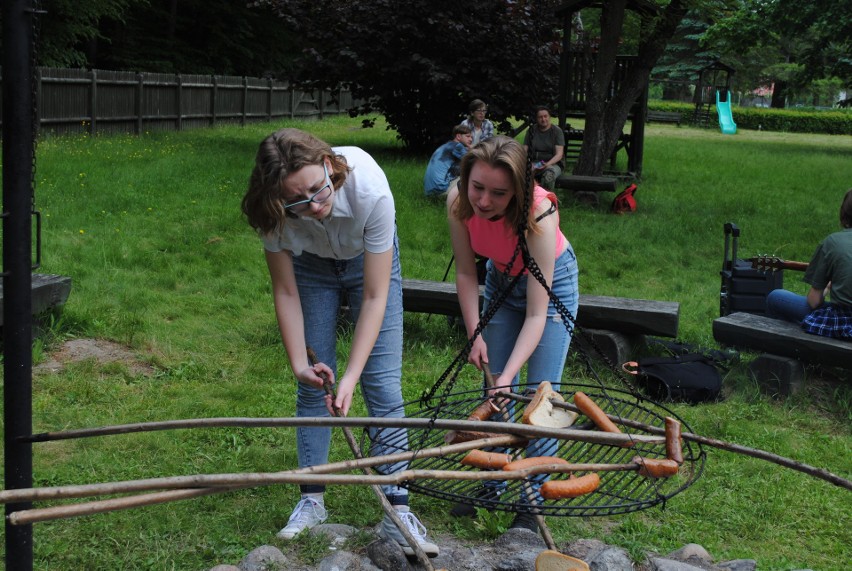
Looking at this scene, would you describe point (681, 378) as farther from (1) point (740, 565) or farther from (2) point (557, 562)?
(2) point (557, 562)

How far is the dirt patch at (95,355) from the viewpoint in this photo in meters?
5.05

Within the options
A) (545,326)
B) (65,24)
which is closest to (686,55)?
(65,24)

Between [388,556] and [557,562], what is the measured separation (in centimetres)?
54

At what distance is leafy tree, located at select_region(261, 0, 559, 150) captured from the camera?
44.7ft

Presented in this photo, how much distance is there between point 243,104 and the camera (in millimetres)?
20188

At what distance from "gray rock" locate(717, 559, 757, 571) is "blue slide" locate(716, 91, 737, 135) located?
97.2ft

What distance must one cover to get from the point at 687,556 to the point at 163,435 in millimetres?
2368

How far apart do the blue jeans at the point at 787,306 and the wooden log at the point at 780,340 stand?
0.14m

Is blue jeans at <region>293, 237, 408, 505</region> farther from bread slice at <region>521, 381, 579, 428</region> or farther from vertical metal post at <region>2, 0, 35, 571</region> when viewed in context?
vertical metal post at <region>2, 0, 35, 571</region>

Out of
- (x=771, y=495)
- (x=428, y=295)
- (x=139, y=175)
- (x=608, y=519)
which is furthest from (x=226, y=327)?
(x=139, y=175)

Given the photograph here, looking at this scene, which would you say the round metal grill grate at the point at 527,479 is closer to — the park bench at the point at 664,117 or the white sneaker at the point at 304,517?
the white sneaker at the point at 304,517

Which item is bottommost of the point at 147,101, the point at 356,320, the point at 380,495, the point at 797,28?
the point at 380,495

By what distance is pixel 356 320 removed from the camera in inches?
117

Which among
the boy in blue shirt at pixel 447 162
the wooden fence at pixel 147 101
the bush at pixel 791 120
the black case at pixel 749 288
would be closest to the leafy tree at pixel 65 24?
the wooden fence at pixel 147 101
